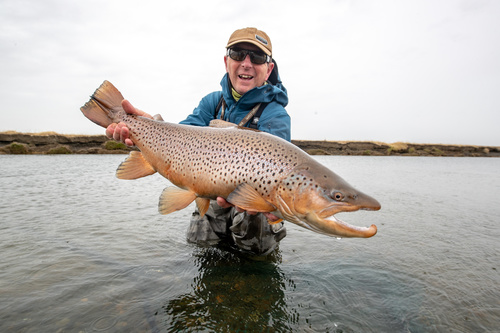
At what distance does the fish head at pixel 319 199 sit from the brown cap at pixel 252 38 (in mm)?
2230

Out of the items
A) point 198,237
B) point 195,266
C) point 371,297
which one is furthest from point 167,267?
point 371,297

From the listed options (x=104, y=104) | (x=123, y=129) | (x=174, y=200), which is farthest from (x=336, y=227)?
(x=104, y=104)

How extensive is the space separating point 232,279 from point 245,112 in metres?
2.36

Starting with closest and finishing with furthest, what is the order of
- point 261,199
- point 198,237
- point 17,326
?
point 17,326, point 261,199, point 198,237

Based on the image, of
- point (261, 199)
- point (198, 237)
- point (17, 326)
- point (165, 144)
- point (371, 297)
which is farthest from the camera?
point (198, 237)

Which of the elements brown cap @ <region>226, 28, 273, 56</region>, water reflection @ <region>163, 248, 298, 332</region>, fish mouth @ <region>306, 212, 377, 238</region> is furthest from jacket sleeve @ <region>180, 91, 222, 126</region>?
fish mouth @ <region>306, 212, 377, 238</region>

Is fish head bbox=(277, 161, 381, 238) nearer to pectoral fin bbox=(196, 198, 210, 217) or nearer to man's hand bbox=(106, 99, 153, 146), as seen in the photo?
pectoral fin bbox=(196, 198, 210, 217)

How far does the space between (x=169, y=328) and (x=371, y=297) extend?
1.92m

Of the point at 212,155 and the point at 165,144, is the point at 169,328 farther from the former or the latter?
the point at 165,144

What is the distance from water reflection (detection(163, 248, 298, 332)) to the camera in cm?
235

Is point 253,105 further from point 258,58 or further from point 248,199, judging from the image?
point 248,199

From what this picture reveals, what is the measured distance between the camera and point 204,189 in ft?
9.95

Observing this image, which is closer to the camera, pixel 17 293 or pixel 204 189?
pixel 17 293

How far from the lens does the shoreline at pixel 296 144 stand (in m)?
28.9
